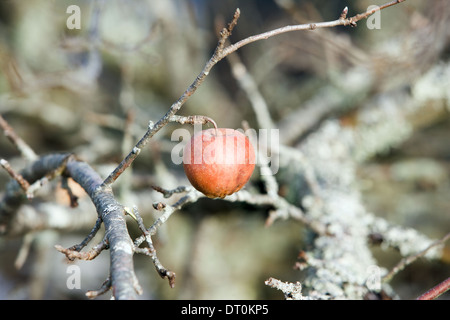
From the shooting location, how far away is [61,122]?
2.82m

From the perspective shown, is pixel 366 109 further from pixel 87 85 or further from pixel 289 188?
pixel 87 85

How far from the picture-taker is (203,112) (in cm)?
338

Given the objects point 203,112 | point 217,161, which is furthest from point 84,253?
point 203,112

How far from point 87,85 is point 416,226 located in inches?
99.9

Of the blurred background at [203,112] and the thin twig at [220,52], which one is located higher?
the blurred background at [203,112]

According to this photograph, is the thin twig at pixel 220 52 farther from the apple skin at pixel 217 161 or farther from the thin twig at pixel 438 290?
the thin twig at pixel 438 290

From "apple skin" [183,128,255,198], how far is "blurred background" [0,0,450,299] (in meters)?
1.01

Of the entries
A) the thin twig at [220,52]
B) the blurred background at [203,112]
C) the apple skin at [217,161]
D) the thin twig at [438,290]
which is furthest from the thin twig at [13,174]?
the thin twig at [438,290]

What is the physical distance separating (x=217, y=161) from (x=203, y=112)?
2.53 m

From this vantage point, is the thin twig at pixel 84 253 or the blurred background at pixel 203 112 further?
the blurred background at pixel 203 112

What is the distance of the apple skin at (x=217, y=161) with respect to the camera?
0.89 m

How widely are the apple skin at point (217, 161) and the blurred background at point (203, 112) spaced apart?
1013mm

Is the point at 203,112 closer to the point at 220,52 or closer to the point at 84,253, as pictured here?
the point at 220,52

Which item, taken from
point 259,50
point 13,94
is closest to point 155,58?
point 13,94
